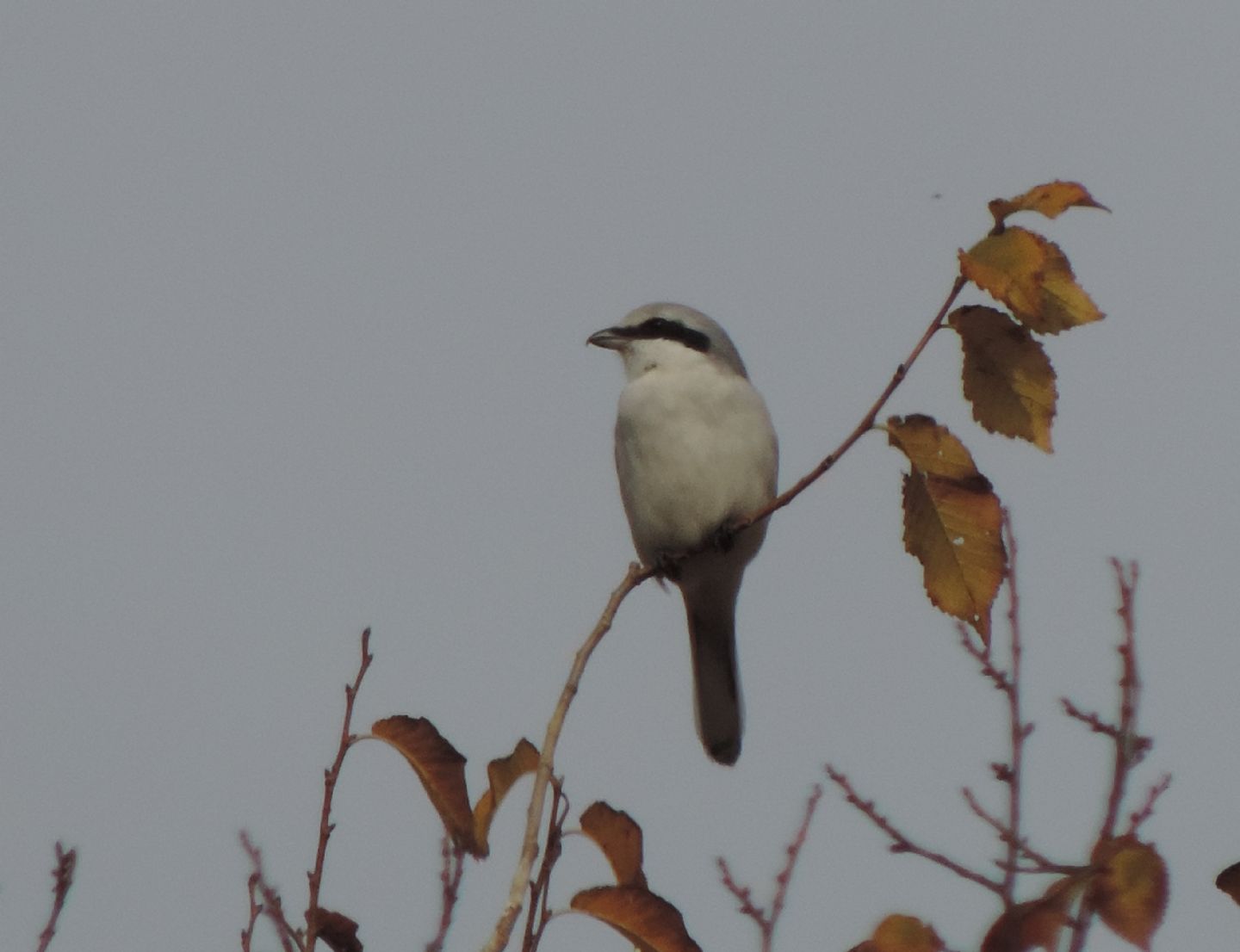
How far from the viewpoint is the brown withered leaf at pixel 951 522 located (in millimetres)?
2707

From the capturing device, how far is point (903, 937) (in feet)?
7.15

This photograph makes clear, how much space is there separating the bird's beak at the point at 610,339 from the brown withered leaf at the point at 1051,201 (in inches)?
136

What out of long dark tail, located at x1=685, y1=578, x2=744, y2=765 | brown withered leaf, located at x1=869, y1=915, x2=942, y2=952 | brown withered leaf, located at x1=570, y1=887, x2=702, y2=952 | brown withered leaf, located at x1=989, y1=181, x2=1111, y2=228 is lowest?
brown withered leaf, located at x1=869, y1=915, x2=942, y2=952

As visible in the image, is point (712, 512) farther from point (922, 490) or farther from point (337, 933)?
point (337, 933)

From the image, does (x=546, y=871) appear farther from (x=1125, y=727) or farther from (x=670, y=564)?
(x=670, y=564)

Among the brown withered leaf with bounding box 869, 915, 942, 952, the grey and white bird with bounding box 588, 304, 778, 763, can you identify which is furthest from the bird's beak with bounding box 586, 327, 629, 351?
the brown withered leaf with bounding box 869, 915, 942, 952

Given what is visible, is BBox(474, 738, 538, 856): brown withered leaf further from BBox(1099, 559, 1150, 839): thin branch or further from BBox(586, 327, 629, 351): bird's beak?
BBox(586, 327, 629, 351): bird's beak

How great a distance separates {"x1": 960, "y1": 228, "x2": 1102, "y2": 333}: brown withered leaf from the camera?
8.55 ft

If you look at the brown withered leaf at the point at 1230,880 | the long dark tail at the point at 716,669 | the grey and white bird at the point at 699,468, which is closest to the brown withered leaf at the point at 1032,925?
the brown withered leaf at the point at 1230,880

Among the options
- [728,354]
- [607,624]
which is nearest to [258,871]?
[607,624]

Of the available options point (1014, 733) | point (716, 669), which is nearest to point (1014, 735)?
point (1014, 733)

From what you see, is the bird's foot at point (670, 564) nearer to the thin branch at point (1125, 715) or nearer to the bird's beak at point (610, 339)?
the bird's beak at point (610, 339)

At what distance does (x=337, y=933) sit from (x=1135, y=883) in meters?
1.08

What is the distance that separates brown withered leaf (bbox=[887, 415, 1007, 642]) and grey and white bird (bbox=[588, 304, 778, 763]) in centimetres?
238
